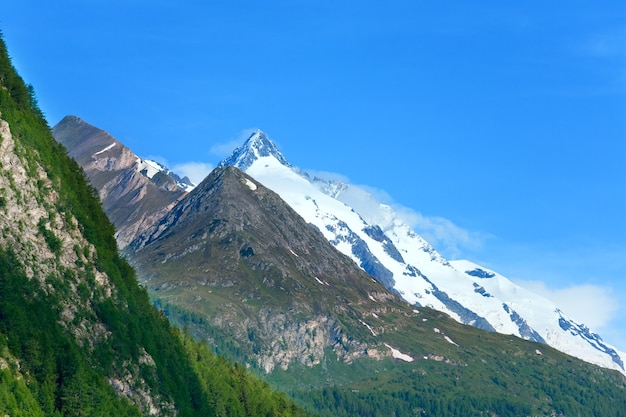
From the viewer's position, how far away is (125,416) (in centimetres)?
19725

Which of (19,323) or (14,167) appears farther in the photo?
(14,167)

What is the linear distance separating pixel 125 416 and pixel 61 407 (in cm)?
2236

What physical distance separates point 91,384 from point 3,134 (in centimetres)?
4708

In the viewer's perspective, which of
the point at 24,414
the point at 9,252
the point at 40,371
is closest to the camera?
the point at 24,414

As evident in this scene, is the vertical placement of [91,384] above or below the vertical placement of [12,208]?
below

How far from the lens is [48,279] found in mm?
196750

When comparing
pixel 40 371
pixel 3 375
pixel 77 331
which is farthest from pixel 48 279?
pixel 3 375

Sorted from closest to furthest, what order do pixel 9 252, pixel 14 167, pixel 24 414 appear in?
pixel 24 414 → pixel 9 252 → pixel 14 167

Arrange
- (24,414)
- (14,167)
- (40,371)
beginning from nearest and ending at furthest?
1. (24,414)
2. (40,371)
3. (14,167)

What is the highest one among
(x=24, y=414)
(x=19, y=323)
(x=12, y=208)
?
(x=12, y=208)

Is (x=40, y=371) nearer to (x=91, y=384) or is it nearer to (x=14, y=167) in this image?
(x=91, y=384)

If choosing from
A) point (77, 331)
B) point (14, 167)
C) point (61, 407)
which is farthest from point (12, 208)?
point (61, 407)

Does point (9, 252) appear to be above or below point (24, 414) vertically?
above

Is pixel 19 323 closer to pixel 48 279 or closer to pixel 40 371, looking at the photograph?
pixel 40 371
